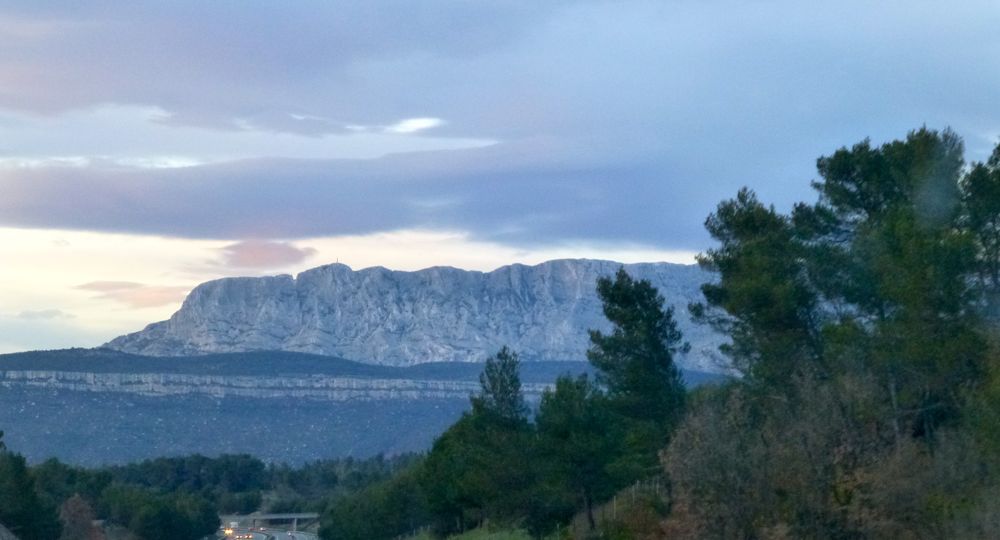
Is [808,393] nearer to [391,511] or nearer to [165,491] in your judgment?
[391,511]

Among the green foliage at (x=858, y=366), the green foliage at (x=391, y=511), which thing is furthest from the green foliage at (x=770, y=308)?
the green foliage at (x=391, y=511)

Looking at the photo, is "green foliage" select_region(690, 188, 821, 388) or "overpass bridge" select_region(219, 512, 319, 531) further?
"overpass bridge" select_region(219, 512, 319, 531)

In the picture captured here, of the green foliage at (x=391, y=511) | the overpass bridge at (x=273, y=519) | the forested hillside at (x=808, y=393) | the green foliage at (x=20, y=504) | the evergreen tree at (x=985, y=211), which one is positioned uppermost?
the evergreen tree at (x=985, y=211)

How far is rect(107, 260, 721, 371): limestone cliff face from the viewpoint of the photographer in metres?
164

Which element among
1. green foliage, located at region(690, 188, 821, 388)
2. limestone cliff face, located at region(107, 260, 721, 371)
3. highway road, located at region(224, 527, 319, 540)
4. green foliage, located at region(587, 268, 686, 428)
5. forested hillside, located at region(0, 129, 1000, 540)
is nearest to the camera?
forested hillside, located at region(0, 129, 1000, 540)

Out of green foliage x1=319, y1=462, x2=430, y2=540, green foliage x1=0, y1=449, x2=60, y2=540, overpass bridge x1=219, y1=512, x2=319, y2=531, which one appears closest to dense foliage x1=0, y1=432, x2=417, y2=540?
green foliage x1=0, y1=449, x2=60, y2=540

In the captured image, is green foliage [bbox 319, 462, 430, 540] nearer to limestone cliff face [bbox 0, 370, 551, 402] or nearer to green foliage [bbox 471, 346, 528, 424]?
green foliage [bbox 471, 346, 528, 424]

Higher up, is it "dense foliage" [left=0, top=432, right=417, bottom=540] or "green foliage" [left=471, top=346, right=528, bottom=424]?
"green foliage" [left=471, top=346, right=528, bottom=424]

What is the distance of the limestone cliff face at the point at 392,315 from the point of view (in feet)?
536

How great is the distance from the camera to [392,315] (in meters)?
180

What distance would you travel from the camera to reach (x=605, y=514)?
166 feet

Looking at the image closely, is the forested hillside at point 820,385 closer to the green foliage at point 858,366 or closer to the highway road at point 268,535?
the green foliage at point 858,366

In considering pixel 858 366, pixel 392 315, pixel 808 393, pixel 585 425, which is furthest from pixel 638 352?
pixel 392 315

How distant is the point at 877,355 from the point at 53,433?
11682cm
